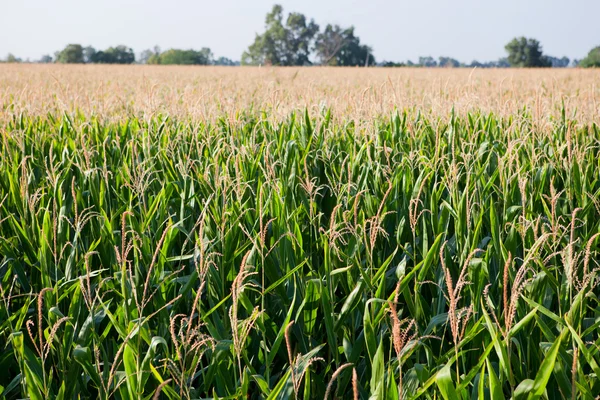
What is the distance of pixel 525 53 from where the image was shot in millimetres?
68500

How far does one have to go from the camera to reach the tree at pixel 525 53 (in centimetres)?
6825

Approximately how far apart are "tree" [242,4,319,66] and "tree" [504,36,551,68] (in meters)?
24.4

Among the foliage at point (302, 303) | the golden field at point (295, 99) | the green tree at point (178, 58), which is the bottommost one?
the foliage at point (302, 303)

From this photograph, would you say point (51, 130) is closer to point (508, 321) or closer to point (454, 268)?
point (454, 268)

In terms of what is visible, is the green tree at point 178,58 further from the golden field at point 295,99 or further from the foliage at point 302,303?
the foliage at point 302,303

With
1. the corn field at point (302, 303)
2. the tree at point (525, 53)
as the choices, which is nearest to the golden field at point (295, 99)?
the corn field at point (302, 303)

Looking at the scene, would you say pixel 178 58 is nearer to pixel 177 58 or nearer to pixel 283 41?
pixel 177 58

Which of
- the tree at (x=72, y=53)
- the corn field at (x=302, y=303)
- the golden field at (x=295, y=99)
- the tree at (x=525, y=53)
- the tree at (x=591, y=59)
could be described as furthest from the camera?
the tree at (x=72, y=53)

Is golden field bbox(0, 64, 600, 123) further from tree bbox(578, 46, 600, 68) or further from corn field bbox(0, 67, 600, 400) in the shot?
tree bbox(578, 46, 600, 68)

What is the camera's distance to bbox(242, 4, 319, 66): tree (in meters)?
70.1

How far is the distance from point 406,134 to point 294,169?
1.34m

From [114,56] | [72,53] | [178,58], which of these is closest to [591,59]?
[178,58]

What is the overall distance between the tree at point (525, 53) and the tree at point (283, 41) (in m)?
24.4

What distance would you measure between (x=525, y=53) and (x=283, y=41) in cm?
2908
